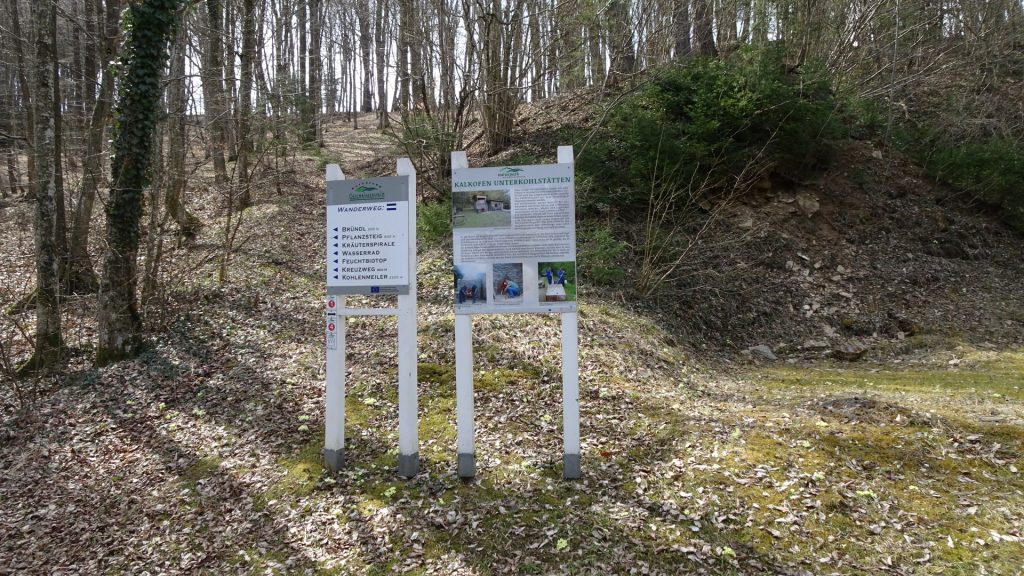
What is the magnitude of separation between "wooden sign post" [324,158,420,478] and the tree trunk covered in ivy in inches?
184

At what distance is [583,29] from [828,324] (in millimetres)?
9690

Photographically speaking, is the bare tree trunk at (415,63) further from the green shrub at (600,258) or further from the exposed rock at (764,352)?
the exposed rock at (764,352)

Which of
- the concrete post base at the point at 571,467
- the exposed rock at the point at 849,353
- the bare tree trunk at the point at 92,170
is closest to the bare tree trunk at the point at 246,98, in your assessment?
the bare tree trunk at the point at 92,170

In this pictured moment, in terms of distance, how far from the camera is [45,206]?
8109 millimetres

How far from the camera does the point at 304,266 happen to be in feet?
42.0

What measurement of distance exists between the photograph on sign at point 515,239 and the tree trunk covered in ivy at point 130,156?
5.77 meters

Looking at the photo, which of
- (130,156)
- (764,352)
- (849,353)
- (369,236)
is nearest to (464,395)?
(369,236)

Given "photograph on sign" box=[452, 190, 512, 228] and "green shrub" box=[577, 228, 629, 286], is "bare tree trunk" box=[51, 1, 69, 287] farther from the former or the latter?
"green shrub" box=[577, 228, 629, 286]

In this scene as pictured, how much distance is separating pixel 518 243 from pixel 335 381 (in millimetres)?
2053

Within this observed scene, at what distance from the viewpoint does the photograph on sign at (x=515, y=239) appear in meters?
4.58

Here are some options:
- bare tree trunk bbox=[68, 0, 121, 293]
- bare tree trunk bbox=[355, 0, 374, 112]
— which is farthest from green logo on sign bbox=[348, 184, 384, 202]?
bare tree trunk bbox=[355, 0, 374, 112]

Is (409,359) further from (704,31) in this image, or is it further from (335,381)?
(704,31)

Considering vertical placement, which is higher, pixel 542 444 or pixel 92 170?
pixel 92 170

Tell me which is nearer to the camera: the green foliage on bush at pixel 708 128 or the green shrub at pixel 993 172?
the green foliage on bush at pixel 708 128
